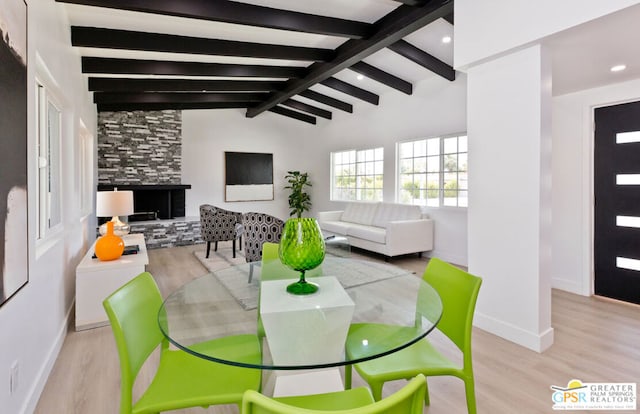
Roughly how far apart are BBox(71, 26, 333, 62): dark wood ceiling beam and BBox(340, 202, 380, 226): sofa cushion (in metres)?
2.72

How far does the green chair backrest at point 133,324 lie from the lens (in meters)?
1.17

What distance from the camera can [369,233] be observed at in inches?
205

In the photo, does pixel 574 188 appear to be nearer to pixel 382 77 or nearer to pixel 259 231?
pixel 382 77

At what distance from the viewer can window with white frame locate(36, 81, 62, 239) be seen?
240cm

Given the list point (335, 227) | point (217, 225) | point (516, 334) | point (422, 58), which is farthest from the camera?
point (335, 227)

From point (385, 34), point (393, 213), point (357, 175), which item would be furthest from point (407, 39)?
point (357, 175)

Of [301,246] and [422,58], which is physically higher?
[422,58]

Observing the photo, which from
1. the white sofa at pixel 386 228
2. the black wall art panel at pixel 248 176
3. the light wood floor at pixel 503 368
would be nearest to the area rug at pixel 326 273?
the light wood floor at pixel 503 368

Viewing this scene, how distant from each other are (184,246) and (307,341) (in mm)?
5794

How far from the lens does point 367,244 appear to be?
529 centimetres

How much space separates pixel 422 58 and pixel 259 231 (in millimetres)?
3030

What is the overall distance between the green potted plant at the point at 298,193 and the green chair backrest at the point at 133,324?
630cm

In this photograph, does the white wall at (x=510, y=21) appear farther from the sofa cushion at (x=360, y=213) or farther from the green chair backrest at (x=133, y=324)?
the sofa cushion at (x=360, y=213)

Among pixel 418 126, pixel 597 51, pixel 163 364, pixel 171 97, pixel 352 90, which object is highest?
pixel 352 90
